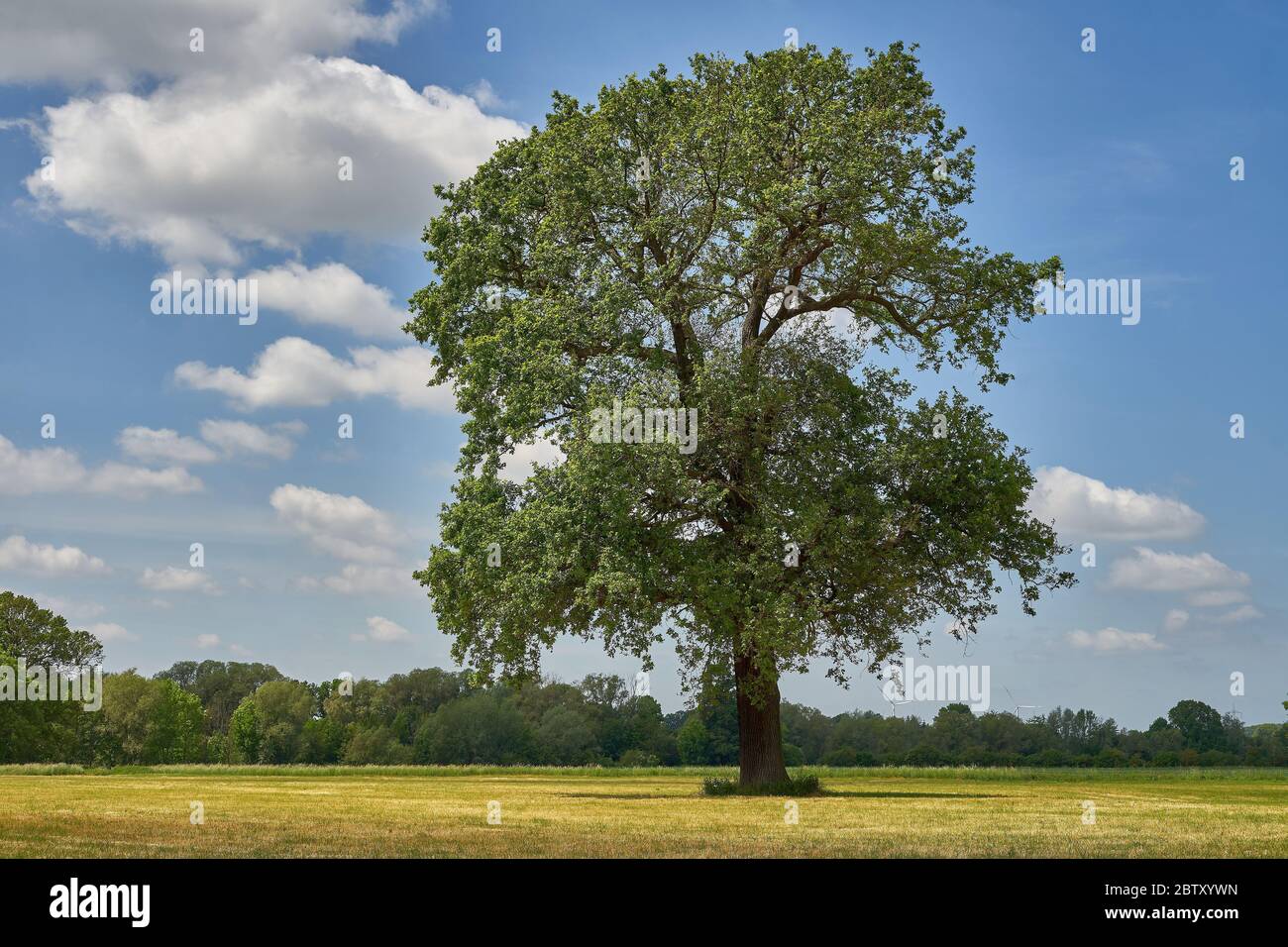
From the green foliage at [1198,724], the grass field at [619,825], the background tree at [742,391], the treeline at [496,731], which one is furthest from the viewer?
the green foliage at [1198,724]

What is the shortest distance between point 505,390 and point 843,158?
1156 cm

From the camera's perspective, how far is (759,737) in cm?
3562

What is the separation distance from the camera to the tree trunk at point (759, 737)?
1382 inches

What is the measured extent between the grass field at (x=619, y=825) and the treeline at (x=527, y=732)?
170 feet

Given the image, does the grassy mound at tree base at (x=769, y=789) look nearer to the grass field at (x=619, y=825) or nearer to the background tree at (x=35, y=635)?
the grass field at (x=619, y=825)

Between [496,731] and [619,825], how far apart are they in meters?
79.1

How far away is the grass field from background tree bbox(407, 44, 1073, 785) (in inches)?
205

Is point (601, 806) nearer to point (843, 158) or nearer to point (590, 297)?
point (590, 297)

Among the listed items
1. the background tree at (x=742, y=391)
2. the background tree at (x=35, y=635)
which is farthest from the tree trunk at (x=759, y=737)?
the background tree at (x=35, y=635)

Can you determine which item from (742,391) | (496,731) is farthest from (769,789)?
(496,731)
